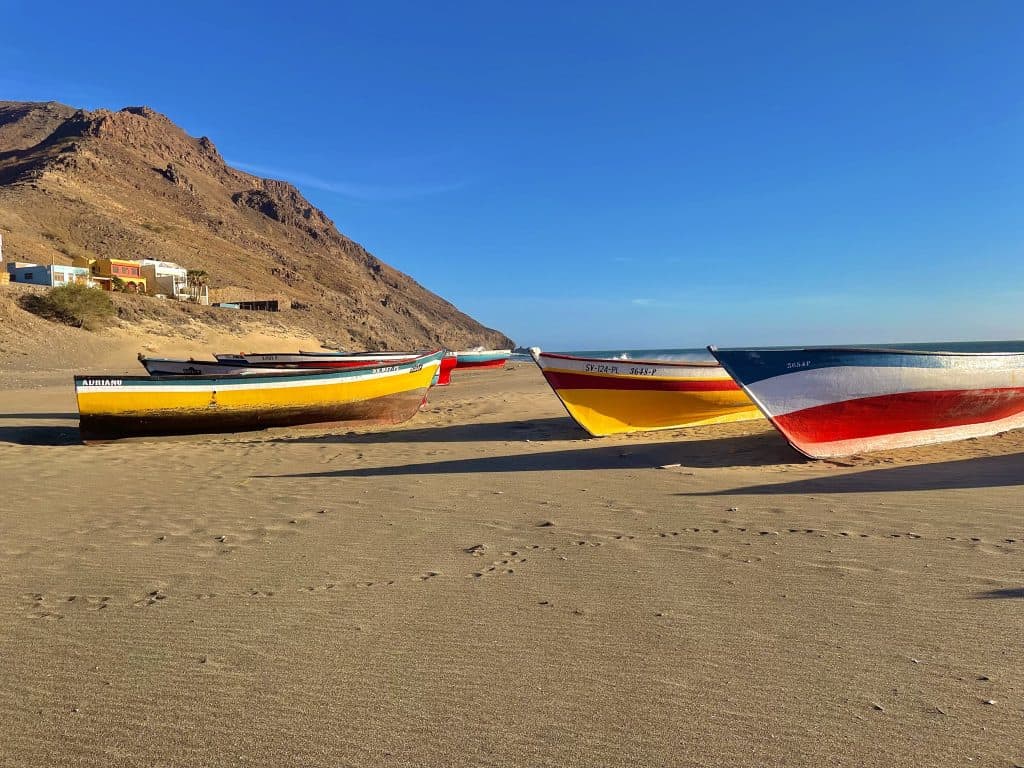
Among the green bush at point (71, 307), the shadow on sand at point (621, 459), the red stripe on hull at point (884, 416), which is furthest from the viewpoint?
the green bush at point (71, 307)

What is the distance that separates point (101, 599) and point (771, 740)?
3527 millimetres

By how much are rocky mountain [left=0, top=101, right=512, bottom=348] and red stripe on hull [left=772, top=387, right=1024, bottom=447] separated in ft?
171

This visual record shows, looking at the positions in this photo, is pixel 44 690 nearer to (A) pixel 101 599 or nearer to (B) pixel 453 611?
(A) pixel 101 599

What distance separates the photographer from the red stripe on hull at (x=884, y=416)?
8.21 meters

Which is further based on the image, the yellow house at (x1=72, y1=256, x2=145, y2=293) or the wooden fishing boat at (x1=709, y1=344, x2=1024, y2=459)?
the yellow house at (x1=72, y1=256, x2=145, y2=293)

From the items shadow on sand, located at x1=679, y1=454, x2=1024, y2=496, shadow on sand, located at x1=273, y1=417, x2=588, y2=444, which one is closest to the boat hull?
shadow on sand, located at x1=273, y1=417, x2=588, y2=444

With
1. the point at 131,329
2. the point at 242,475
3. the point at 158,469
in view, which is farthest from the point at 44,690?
the point at 131,329

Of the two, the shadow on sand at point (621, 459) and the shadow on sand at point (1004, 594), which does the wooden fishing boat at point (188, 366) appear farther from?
the shadow on sand at point (1004, 594)

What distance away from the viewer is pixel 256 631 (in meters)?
3.12

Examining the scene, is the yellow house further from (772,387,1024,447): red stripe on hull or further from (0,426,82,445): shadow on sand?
(772,387,1024,447): red stripe on hull

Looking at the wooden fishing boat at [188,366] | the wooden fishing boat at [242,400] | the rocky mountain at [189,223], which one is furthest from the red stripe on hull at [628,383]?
the rocky mountain at [189,223]

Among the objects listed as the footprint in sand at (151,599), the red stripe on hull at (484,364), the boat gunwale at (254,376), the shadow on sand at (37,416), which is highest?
the red stripe on hull at (484,364)

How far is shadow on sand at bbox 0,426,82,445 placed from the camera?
1009 centimetres

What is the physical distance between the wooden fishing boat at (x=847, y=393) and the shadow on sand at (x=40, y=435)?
10.4 metres
